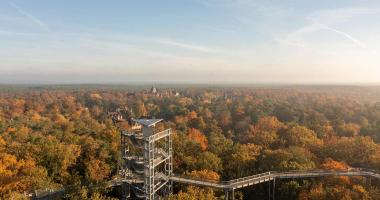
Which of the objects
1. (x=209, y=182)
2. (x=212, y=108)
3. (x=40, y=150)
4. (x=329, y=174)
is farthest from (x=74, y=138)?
(x=212, y=108)

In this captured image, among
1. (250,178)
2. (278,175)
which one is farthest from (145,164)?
(278,175)

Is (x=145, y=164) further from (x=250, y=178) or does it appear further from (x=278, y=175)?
(x=278, y=175)

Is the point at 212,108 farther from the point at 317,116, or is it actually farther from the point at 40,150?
the point at 40,150

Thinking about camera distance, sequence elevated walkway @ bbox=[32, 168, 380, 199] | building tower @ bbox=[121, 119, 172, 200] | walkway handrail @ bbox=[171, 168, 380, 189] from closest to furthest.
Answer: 1. building tower @ bbox=[121, 119, 172, 200]
2. elevated walkway @ bbox=[32, 168, 380, 199]
3. walkway handrail @ bbox=[171, 168, 380, 189]

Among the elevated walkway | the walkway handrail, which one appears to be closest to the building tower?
the elevated walkway

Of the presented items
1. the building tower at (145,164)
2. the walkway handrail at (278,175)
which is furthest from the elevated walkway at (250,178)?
the building tower at (145,164)

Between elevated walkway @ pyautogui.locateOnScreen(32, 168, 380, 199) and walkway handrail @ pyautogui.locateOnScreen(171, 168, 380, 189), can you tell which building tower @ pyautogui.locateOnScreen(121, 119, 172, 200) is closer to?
elevated walkway @ pyautogui.locateOnScreen(32, 168, 380, 199)

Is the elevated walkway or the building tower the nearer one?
the building tower

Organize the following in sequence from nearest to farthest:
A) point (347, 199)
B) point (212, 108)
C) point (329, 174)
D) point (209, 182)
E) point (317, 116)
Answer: point (347, 199)
point (209, 182)
point (329, 174)
point (317, 116)
point (212, 108)

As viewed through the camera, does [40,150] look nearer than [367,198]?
No

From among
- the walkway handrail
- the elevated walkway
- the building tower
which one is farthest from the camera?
the walkway handrail

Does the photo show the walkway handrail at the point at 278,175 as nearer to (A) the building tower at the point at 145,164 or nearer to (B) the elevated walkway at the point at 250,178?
(B) the elevated walkway at the point at 250,178
